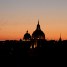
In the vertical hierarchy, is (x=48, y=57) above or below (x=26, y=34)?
below

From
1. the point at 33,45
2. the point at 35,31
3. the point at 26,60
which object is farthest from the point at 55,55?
the point at 35,31

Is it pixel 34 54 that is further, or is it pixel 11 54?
pixel 11 54

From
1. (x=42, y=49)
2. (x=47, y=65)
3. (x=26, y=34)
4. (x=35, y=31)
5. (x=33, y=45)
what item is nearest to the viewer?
(x=47, y=65)

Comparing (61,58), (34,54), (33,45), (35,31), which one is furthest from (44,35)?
(61,58)

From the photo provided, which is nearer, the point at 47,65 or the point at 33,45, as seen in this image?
the point at 47,65

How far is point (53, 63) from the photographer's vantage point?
71125mm

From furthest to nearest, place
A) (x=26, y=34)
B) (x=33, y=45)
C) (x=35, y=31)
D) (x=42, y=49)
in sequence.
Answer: (x=26, y=34), (x=35, y=31), (x=33, y=45), (x=42, y=49)

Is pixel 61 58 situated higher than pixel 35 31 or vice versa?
pixel 35 31

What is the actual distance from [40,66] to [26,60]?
8648 millimetres

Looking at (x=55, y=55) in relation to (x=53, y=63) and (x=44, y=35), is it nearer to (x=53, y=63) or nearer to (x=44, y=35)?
(x=53, y=63)

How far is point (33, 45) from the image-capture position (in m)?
88.8

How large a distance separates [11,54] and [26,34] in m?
28.7

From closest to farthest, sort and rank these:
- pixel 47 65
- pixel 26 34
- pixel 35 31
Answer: pixel 47 65 < pixel 35 31 < pixel 26 34

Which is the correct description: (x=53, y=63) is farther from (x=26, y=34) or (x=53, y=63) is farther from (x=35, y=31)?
(x=26, y=34)
